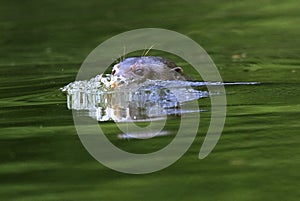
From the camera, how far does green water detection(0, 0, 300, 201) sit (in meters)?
4.00

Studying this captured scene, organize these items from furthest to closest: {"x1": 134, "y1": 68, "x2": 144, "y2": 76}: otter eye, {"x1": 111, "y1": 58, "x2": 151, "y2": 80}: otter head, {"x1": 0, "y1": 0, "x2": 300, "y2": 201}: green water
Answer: {"x1": 134, "y1": 68, "x2": 144, "y2": 76}: otter eye < {"x1": 111, "y1": 58, "x2": 151, "y2": 80}: otter head < {"x1": 0, "y1": 0, "x2": 300, "y2": 201}: green water

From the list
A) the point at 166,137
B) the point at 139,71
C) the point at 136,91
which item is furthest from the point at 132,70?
the point at 166,137

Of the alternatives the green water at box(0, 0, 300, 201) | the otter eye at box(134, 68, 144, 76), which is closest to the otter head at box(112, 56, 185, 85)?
the otter eye at box(134, 68, 144, 76)

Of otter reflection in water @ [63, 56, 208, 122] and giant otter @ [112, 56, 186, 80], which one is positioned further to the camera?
giant otter @ [112, 56, 186, 80]

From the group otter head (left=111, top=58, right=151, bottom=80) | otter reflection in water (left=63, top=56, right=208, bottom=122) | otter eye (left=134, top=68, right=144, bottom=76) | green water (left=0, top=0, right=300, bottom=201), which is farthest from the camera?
otter eye (left=134, top=68, right=144, bottom=76)

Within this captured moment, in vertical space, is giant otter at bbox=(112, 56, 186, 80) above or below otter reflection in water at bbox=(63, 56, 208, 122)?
above

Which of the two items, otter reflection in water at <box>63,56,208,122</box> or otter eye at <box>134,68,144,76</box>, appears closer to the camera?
otter reflection in water at <box>63,56,208,122</box>

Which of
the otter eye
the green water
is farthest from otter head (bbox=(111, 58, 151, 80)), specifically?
the green water

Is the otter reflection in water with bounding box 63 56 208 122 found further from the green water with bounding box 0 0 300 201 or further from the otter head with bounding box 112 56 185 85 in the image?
the green water with bounding box 0 0 300 201

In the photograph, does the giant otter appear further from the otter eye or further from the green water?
the green water

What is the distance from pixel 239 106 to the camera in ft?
20.2

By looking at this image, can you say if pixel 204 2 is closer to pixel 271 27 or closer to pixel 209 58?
pixel 271 27

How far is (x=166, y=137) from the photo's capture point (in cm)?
498

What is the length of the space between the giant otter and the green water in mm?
497
